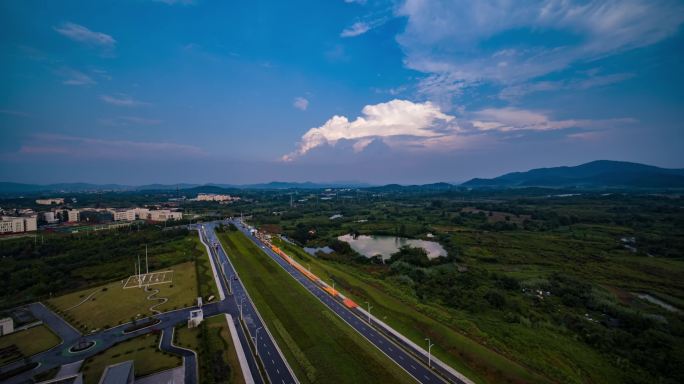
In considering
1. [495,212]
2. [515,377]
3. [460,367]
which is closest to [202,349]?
[460,367]

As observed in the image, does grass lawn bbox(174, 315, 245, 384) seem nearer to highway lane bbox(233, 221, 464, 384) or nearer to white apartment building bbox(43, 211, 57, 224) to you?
highway lane bbox(233, 221, 464, 384)

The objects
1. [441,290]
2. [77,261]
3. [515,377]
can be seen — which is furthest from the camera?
[77,261]

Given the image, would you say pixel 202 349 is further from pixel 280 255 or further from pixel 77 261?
pixel 77 261

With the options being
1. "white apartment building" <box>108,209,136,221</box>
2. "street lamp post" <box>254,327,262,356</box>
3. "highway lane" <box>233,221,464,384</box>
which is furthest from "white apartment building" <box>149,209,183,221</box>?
"street lamp post" <box>254,327,262,356</box>

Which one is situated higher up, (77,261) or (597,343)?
(77,261)

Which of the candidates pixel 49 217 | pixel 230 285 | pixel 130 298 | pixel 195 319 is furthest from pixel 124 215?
pixel 195 319

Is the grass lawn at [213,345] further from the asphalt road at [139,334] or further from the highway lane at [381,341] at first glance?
the highway lane at [381,341]
